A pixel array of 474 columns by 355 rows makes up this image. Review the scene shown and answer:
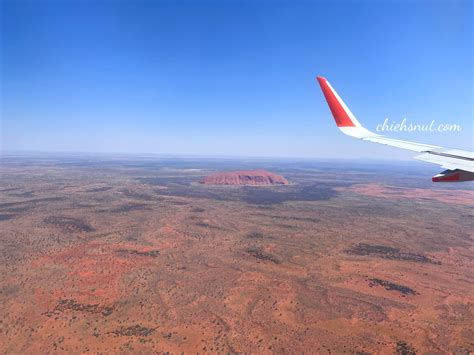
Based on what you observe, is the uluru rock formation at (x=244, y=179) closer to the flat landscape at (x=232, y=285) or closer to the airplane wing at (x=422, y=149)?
the flat landscape at (x=232, y=285)

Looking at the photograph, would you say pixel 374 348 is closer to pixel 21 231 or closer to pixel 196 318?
pixel 196 318

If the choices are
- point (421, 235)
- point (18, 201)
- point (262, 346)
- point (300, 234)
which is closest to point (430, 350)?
point (262, 346)

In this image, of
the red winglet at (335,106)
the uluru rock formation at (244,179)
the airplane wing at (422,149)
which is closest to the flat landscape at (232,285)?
the airplane wing at (422,149)

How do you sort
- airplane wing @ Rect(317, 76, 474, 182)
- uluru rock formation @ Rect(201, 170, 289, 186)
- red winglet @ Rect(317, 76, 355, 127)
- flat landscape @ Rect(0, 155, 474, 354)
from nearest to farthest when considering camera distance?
airplane wing @ Rect(317, 76, 474, 182) → red winglet @ Rect(317, 76, 355, 127) → flat landscape @ Rect(0, 155, 474, 354) → uluru rock formation @ Rect(201, 170, 289, 186)

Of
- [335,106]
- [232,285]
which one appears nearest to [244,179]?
[232,285]

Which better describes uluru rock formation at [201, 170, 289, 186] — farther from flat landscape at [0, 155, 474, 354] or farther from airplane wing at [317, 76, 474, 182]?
airplane wing at [317, 76, 474, 182]

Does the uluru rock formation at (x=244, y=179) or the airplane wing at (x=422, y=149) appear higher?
the airplane wing at (x=422, y=149)

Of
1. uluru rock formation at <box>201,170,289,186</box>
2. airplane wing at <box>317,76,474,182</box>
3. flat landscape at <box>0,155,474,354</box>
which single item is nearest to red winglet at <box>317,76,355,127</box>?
airplane wing at <box>317,76,474,182</box>

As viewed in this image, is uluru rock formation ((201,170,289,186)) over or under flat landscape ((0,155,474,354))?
over
